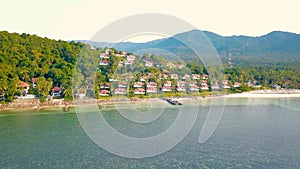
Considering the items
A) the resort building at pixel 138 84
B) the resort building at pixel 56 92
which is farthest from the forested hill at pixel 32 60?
the resort building at pixel 138 84

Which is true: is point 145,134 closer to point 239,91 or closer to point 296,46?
point 239,91

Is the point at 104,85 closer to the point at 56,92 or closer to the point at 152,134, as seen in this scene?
the point at 56,92

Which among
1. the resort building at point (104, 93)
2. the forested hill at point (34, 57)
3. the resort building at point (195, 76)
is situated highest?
the forested hill at point (34, 57)

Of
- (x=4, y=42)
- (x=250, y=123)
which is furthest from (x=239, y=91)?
(x=4, y=42)

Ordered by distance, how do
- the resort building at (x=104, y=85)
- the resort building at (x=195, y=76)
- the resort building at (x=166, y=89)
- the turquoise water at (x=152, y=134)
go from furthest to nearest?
1. the resort building at (x=195, y=76)
2. the resort building at (x=166, y=89)
3. the resort building at (x=104, y=85)
4. the turquoise water at (x=152, y=134)

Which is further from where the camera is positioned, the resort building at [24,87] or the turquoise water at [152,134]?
the resort building at [24,87]

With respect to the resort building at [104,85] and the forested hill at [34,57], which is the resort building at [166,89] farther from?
the forested hill at [34,57]

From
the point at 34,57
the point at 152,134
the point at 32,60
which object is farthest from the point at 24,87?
the point at 152,134

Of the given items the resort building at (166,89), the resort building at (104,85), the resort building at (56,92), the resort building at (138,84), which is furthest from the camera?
the resort building at (166,89)
